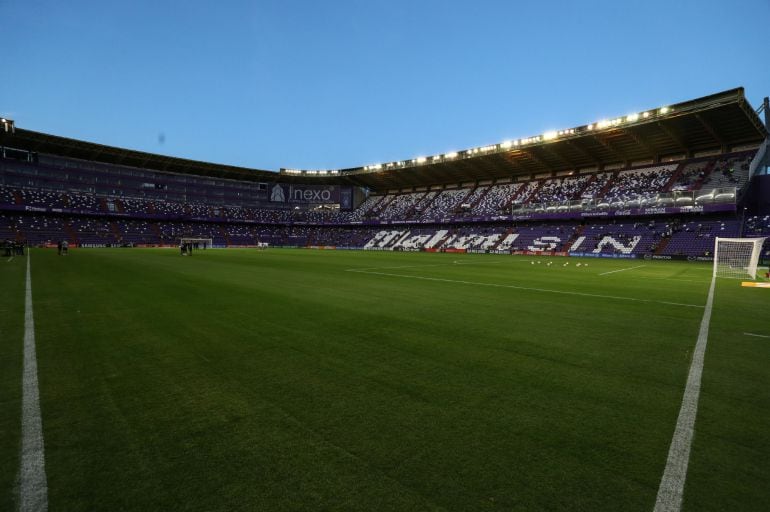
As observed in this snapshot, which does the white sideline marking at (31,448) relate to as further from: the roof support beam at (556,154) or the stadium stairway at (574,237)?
the roof support beam at (556,154)

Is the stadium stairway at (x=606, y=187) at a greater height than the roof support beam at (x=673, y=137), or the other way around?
the roof support beam at (x=673, y=137)

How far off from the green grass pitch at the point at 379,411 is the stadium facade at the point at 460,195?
A: 4027 centimetres

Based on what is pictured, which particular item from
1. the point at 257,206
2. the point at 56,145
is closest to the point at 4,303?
the point at 56,145

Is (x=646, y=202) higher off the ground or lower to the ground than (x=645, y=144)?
lower

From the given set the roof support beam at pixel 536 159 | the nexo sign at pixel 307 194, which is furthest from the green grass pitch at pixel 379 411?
the nexo sign at pixel 307 194

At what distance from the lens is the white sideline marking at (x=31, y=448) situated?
2.23 m

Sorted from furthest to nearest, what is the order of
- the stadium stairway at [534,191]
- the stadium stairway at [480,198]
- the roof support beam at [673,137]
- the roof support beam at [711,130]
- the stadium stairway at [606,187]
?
the stadium stairway at [480,198] → the stadium stairway at [534,191] → the stadium stairway at [606,187] → the roof support beam at [673,137] → the roof support beam at [711,130]

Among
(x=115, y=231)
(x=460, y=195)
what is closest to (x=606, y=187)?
(x=460, y=195)

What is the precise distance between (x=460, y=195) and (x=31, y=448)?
2673 inches

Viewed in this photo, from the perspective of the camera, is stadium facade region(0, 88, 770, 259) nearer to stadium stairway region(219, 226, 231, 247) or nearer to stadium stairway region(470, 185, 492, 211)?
stadium stairway region(470, 185, 492, 211)

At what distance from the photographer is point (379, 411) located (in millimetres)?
3484

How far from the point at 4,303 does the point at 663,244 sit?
164 ft

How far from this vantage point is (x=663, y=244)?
3944 cm

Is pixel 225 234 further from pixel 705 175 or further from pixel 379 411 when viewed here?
pixel 379 411
